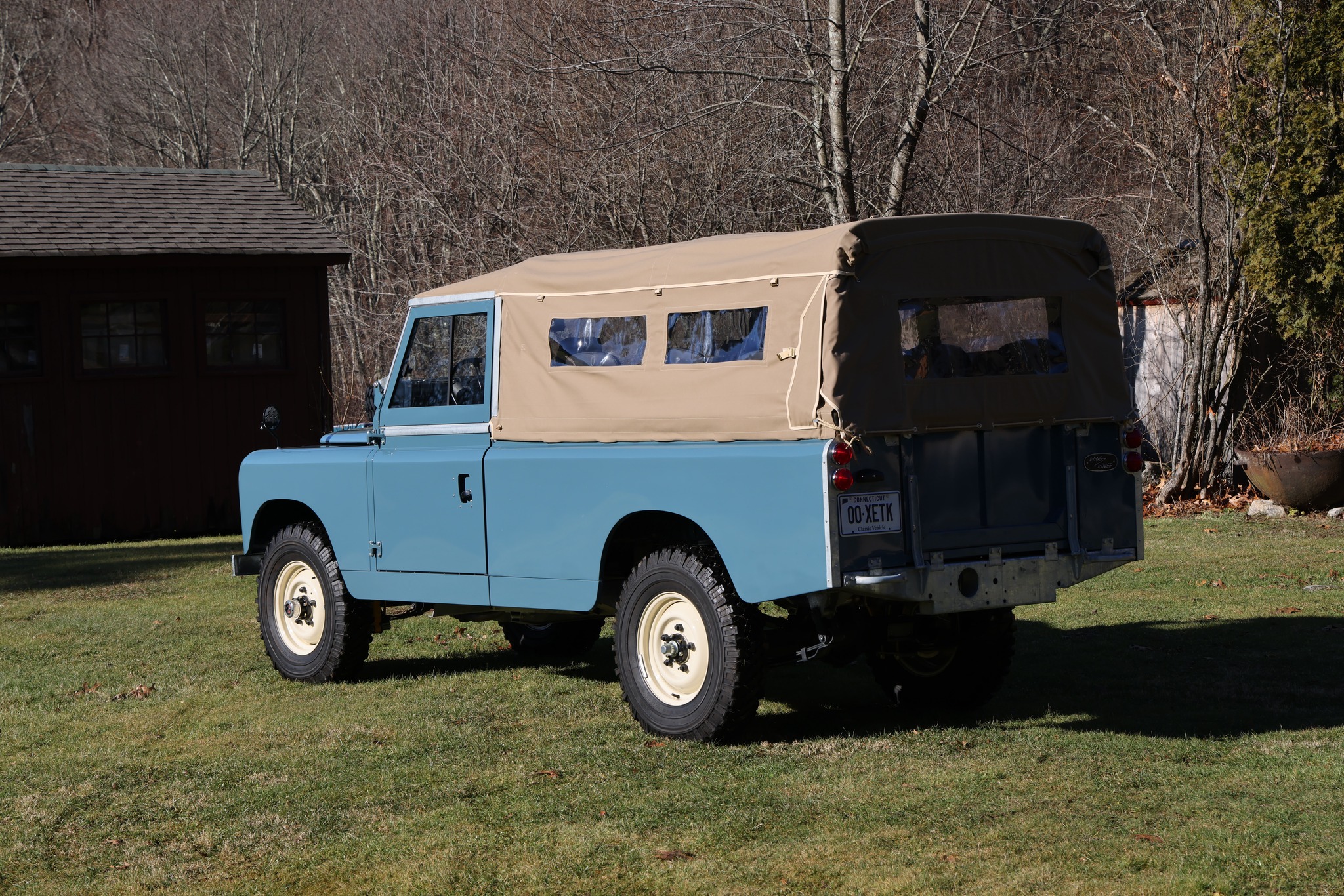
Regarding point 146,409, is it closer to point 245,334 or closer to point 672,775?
point 245,334

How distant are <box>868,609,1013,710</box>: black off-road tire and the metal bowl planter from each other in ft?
33.3

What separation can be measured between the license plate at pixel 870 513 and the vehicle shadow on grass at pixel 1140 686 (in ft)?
4.07

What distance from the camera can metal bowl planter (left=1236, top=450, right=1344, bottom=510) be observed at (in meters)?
16.7

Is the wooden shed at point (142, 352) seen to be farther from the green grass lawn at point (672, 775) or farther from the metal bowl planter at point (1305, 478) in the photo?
the metal bowl planter at point (1305, 478)

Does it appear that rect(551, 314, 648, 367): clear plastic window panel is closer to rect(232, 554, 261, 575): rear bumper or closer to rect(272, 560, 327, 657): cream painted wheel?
rect(272, 560, 327, 657): cream painted wheel

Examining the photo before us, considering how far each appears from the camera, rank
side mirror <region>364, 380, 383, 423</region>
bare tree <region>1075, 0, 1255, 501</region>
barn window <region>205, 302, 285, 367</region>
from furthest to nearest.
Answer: barn window <region>205, 302, 285, 367</region> → bare tree <region>1075, 0, 1255, 501</region> → side mirror <region>364, 380, 383, 423</region>

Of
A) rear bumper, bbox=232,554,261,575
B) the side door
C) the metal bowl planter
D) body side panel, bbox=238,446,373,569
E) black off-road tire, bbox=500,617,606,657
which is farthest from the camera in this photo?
the metal bowl planter

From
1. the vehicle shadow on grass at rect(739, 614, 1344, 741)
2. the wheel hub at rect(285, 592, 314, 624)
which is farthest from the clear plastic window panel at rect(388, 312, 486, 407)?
the vehicle shadow on grass at rect(739, 614, 1344, 741)

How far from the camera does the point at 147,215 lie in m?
20.3

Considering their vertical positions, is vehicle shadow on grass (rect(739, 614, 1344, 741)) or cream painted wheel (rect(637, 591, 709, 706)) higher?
cream painted wheel (rect(637, 591, 709, 706))

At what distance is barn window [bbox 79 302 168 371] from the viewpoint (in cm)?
1931

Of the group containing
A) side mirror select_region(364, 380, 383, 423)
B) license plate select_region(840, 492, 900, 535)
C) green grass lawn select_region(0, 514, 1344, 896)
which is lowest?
green grass lawn select_region(0, 514, 1344, 896)

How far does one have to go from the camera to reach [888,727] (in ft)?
25.0

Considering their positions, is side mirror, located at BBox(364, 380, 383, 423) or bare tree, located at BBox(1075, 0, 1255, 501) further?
bare tree, located at BBox(1075, 0, 1255, 501)
